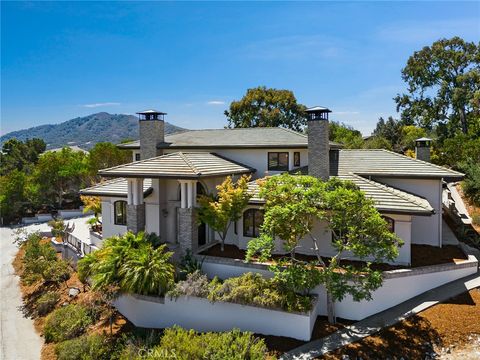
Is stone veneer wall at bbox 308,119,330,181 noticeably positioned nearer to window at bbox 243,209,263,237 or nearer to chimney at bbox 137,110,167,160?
window at bbox 243,209,263,237

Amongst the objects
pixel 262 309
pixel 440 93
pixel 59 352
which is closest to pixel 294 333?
pixel 262 309

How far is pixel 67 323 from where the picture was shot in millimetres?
16469

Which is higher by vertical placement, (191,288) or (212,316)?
(191,288)

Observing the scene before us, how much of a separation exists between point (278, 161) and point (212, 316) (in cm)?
1214

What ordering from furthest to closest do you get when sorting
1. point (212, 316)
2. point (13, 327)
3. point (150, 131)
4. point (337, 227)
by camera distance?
point (150, 131) → point (13, 327) → point (212, 316) → point (337, 227)


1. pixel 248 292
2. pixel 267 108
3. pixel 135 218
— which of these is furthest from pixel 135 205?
pixel 267 108

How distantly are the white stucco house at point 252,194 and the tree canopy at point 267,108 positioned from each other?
1223 inches

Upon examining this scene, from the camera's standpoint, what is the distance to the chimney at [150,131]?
25.2 m

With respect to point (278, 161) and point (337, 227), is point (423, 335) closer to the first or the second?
point (337, 227)

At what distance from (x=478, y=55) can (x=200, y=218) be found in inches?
A: 1939

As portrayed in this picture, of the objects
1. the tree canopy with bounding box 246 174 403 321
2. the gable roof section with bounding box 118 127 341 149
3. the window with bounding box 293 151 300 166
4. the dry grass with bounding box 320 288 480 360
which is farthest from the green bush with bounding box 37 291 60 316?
the window with bounding box 293 151 300 166

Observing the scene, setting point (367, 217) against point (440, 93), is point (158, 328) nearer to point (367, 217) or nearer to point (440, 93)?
point (367, 217)

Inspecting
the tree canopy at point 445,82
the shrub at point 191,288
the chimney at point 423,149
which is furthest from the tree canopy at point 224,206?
the tree canopy at point 445,82

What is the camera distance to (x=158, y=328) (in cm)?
1620
